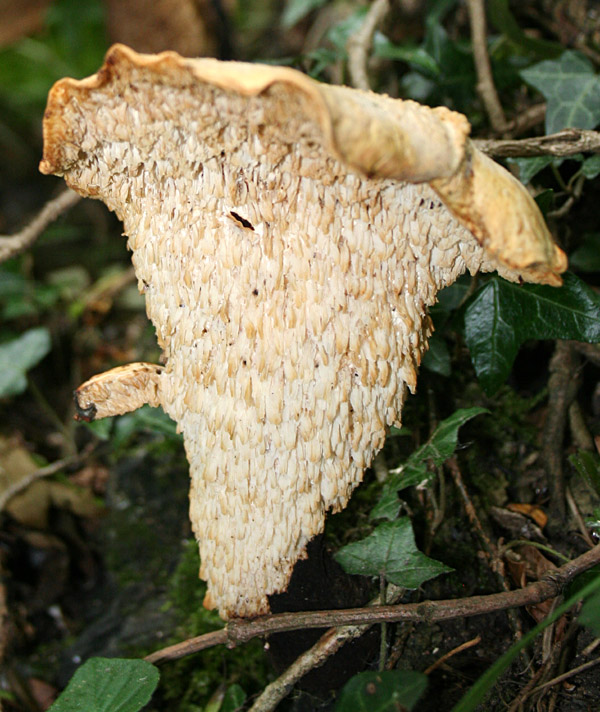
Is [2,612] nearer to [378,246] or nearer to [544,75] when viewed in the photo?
[378,246]

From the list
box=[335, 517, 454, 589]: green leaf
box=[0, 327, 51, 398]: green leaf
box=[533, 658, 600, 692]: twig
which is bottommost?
box=[0, 327, 51, 398]: green leaf

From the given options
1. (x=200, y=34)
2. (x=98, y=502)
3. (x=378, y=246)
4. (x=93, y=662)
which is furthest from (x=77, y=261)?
(x=378, y=246)

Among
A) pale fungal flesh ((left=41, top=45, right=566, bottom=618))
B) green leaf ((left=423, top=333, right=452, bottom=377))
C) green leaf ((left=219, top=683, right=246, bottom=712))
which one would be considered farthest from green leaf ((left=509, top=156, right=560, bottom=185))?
green leaf ((left=219, top=683, right=246, bottom=712))

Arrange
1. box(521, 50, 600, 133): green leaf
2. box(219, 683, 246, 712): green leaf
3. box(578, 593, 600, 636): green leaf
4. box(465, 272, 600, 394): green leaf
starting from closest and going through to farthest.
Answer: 1. box(578, 593, 600, 636): green leaf
2. box(465, 272, 600, 394): green leaf
3. box(219, 683, 246, 712): green leaf
4. box(521, 50, 600, 133): green leaf

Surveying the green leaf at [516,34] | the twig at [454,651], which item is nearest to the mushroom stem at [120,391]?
the twig at [454,651]

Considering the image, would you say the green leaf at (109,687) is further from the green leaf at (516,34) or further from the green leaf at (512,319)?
the green leaf at (516,34)

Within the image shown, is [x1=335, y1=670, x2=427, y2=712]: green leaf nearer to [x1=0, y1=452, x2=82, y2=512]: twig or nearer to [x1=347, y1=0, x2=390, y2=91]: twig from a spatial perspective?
[x1=0, y1=452, x2=82, y2=512]: twig

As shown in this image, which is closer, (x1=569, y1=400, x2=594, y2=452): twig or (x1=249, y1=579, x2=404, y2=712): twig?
(x1=249, y1=579, x2=404, y2=712): twig
